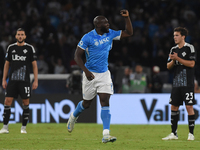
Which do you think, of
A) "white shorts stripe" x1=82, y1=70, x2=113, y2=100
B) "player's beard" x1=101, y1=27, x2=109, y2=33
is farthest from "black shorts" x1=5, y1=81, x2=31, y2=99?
"player's beard" x1=101, y1=27, x2=109, y2=33

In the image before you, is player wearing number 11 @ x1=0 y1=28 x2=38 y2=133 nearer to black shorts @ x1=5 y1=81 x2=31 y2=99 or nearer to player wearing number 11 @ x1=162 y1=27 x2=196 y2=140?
black shorts @ x1=5 y1=81 x2=31 y2=99

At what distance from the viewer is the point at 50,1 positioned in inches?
681

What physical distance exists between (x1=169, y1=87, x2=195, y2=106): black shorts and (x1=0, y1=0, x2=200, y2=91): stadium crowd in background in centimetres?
663

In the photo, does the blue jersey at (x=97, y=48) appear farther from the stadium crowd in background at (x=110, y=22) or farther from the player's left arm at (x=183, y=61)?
the stadium crowd in background at (x=110, y=22)

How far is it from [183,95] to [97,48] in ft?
6.26

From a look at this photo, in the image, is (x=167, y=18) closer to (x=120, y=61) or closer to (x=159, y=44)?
(x=159, y=44)

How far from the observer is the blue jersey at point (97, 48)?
7238 mm

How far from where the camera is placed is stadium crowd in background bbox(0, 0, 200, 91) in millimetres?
15547

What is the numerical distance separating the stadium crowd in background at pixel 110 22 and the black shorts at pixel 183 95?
6629 millimetres

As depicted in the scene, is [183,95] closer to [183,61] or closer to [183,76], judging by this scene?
[183,76]

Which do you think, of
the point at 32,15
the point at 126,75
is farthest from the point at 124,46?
the point at 32,15

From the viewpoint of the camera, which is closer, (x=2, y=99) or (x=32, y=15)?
(x=2, y=99)

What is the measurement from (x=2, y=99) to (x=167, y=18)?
8.59 m

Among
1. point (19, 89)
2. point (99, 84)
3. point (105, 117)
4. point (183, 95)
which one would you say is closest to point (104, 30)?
point (99, 84)
